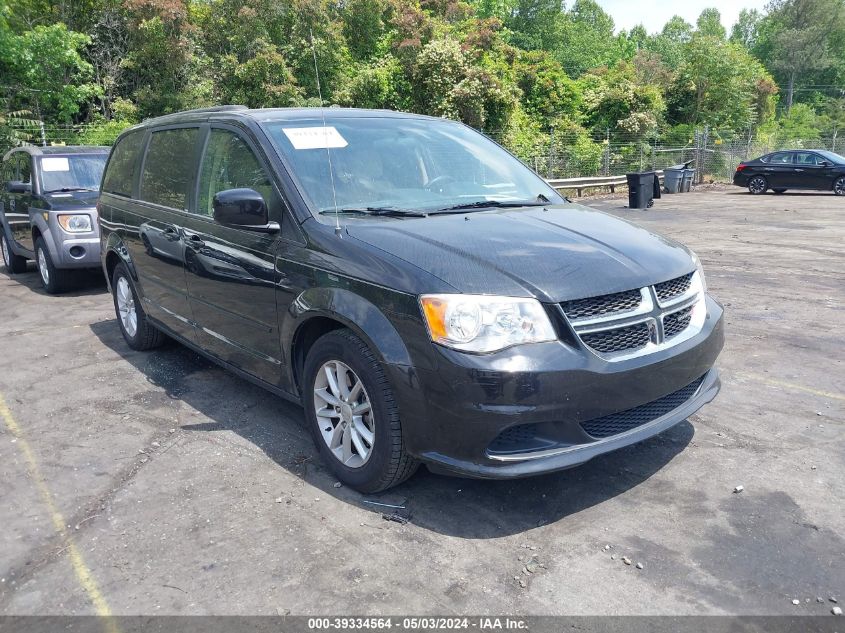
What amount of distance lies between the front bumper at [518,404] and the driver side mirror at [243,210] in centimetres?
124

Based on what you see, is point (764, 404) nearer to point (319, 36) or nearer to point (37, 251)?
point (37, 251)

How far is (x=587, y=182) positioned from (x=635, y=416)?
70.9ft

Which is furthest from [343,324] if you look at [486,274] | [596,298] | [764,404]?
[764,404]

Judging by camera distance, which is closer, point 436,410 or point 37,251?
point 436,410

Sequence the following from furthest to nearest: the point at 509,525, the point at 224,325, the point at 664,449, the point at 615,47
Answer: the point at 615,47 < the point at 224,325 < the point at 664,449 < the point at 509,525

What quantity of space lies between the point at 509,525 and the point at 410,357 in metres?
0.90

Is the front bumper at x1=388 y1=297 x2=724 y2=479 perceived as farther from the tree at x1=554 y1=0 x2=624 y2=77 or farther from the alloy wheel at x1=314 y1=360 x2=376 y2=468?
the tree at x1=554 y1=0 x2=624 y2=77

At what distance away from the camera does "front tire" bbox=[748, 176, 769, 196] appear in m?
23.3

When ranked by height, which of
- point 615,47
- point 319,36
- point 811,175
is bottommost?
point 811,175

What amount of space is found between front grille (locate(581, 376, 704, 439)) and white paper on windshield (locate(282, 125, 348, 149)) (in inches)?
83.4

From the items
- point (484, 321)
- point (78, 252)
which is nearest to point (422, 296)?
point (484, 321)

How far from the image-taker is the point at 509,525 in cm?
315

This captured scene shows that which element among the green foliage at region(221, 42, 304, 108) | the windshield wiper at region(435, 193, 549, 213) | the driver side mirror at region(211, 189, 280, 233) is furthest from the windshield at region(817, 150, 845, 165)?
the driver side mirror at region(211, 189, 280, 233)

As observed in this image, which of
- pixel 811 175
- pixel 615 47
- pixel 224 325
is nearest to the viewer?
pixel 224 325
